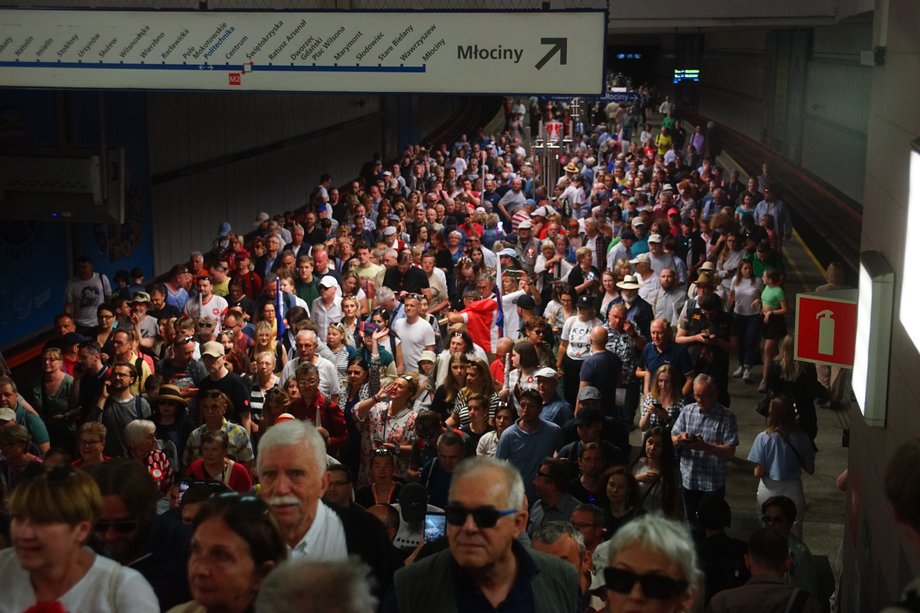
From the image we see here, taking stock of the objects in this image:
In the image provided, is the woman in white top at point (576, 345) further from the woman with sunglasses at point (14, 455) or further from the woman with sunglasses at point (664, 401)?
the woman with sunglasses at point (14, 455)

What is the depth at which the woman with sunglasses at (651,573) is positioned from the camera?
12.3ft

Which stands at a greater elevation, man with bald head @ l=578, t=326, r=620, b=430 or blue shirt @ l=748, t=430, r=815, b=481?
man with bald head @ l=578, t=326, r=620, b=430

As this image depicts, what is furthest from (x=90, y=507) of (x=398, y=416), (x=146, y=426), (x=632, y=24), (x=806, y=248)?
(x=806, y=248)

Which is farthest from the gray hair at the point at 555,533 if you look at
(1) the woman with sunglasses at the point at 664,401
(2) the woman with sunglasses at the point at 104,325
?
(2) the woman with sunglasses at the point at 104,325

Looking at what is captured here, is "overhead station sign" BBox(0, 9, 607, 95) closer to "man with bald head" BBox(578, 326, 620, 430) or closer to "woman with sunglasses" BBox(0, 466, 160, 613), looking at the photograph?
"man with bald head" BBox(578, 326, 620, 430)

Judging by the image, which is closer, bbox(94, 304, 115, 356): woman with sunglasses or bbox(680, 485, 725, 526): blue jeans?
bbox(680, 485, 725, 526): blue jeans

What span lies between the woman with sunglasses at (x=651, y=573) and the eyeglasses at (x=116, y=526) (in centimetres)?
210

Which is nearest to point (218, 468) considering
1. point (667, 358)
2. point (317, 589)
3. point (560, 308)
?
point (667, 358)

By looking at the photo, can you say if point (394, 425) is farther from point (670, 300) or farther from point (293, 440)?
point (293, 440)

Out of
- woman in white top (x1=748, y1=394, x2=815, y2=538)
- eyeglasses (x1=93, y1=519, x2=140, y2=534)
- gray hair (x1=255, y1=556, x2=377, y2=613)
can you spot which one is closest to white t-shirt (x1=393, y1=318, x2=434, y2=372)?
woman in white top (x1=748, y1=394, x2=815, y2=538)

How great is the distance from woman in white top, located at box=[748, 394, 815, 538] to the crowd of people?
20mm

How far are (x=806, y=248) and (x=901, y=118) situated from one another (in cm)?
2032

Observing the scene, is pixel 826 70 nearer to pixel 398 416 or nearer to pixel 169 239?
pixel 169 239

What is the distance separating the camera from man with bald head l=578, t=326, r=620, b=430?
455 inches
